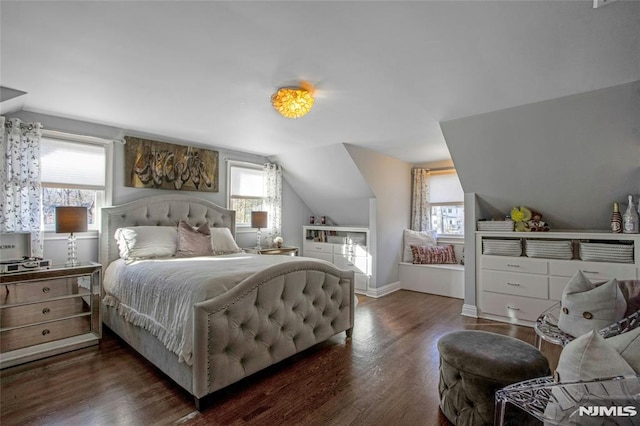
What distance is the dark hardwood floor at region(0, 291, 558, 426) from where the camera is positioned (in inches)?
69.3

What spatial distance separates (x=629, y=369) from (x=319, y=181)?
4229 mm

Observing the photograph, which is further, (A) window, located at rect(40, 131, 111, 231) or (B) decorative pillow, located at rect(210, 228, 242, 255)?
(B) decorative pillow, located at rect(210, 228, 242, 255)

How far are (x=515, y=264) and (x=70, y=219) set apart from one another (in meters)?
4.59

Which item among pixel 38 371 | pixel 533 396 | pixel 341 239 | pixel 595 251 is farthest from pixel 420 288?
pixel 38 371

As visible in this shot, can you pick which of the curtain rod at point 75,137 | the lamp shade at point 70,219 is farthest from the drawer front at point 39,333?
the curtain rod at point 75,137

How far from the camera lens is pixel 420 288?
4.79 m

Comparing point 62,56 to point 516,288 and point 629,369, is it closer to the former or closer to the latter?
point 629,369

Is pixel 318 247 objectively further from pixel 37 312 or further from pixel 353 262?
pixel 37 312

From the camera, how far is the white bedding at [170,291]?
6.32ft

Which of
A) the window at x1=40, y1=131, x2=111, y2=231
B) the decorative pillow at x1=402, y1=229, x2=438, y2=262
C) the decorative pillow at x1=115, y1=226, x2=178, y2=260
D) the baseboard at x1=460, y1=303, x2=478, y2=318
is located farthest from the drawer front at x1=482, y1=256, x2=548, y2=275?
the window at x1=40, y1=131, x2=111, y2=231

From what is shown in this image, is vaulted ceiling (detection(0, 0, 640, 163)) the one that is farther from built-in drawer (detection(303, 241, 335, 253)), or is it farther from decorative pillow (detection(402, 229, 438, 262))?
built-in drawer (detection(303, 241, 335, 253))

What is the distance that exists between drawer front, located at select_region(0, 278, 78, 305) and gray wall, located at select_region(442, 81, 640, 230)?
400 cm

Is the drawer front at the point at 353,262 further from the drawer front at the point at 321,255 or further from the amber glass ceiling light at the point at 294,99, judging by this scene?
the amber glass ceiling light at the point at 294,99

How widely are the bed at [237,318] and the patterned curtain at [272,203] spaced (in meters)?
1.84
